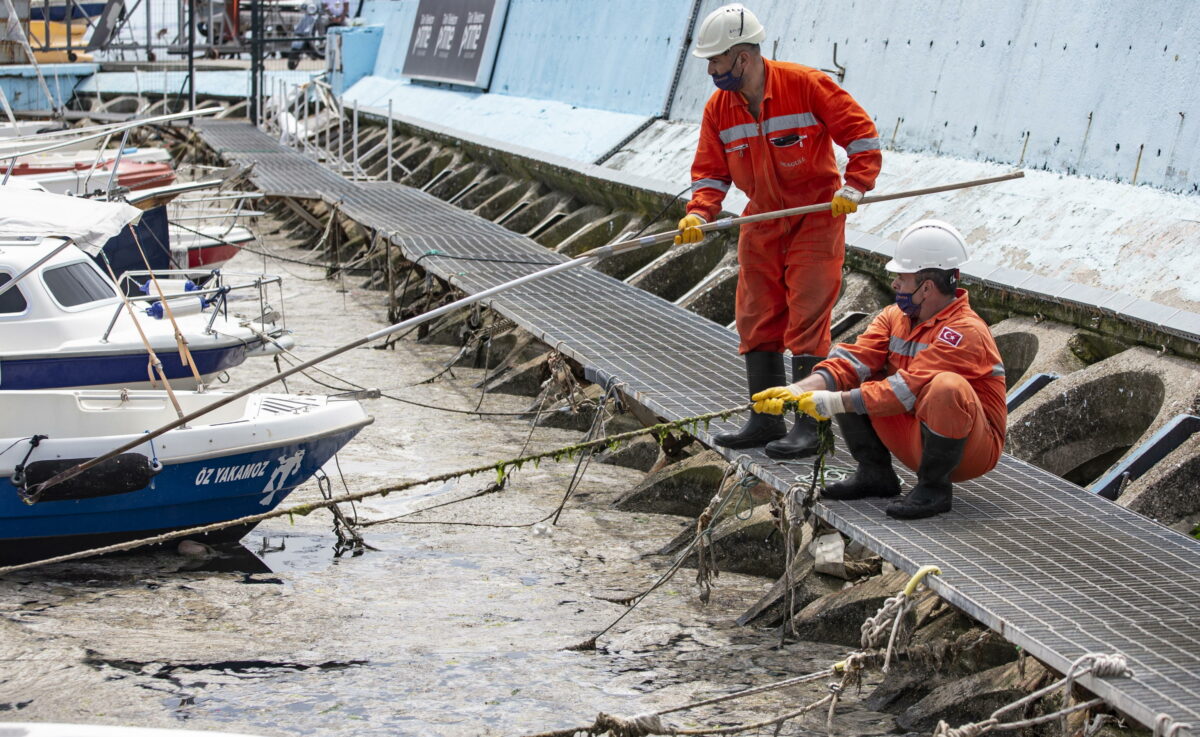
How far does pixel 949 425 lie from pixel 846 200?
1.45m

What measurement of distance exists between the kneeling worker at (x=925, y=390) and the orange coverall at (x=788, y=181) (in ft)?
2.35

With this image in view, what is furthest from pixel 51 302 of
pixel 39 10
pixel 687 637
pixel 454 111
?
pixel 39 10

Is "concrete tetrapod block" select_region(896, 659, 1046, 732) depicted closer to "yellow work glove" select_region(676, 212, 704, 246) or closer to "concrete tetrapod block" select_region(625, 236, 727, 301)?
"yellow work glove" select_region(676, 212, 704, 246)

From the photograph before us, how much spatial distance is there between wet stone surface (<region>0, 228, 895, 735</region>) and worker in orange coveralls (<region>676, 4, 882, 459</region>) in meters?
1.33

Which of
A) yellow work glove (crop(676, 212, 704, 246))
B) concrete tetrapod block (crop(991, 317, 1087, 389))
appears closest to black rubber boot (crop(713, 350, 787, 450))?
yellow work glove (crop(676, 212, 704, 246))

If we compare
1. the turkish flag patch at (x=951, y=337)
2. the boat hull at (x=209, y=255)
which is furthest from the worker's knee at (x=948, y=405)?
the boat hull at (x=209, y=255)

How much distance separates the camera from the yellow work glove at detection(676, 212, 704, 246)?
7602 millimetres

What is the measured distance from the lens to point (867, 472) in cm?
714

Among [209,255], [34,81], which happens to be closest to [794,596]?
[209,255]

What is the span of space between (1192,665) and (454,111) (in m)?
21.6

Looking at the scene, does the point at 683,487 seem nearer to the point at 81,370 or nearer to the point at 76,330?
the point at 81,370

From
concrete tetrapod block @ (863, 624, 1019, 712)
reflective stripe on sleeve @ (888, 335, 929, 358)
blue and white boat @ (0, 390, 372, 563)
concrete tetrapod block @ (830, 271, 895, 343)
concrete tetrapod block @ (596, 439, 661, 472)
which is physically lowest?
concrete tetrapod block @ (596, 439, 661, 472)

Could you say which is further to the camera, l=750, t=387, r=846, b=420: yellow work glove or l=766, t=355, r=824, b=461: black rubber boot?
l=766, t=355, r=824, b=461: black rubber boot

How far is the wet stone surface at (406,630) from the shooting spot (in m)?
6.72
